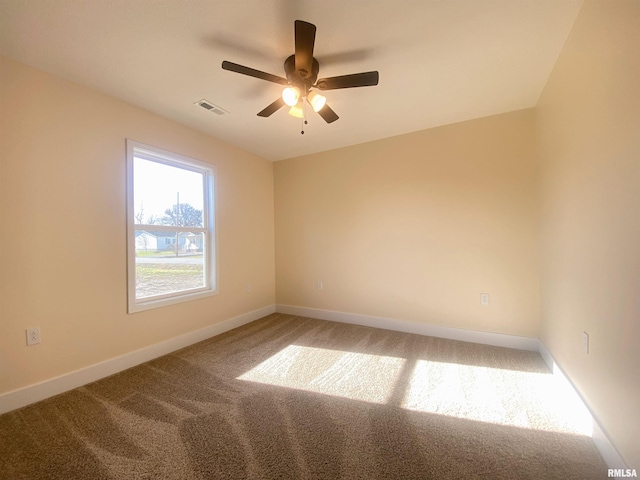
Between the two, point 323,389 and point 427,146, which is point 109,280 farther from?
point 427,146

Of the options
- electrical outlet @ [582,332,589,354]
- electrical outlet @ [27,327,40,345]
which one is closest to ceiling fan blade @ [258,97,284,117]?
electrical outlet @ [27,327,40,345]

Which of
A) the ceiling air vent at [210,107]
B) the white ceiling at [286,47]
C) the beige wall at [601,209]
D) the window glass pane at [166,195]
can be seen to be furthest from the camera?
the window glass pane at [166,195]

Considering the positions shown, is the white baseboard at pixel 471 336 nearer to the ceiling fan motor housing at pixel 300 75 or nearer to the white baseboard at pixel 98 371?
the white baseboard at pixel 98 371

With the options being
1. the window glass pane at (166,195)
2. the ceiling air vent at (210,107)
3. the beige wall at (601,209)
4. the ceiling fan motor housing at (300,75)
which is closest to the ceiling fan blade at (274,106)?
the ceiling fan motor housing at (300,75)

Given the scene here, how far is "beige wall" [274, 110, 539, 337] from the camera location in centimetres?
268

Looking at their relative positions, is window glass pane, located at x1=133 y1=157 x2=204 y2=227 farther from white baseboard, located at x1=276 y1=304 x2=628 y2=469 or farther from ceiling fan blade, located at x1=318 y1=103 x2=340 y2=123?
white baseboard, located at x1=276 y1=304 x2=628 y2=469

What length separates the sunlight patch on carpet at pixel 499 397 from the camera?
161 centimetres

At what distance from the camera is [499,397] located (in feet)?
6.11

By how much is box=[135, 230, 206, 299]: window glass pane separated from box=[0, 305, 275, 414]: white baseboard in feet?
1.76

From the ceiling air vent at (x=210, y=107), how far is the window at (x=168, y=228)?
67cm

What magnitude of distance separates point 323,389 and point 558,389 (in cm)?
180

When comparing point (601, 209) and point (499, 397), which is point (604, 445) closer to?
point (499, 397)

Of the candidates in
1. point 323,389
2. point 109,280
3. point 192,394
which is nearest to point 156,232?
point 109,280

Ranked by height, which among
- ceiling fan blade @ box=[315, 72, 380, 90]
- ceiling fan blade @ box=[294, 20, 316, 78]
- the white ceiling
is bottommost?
ceiling fan blade @ box=[315, 72, 380, 90]
